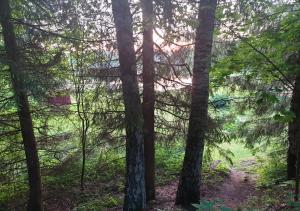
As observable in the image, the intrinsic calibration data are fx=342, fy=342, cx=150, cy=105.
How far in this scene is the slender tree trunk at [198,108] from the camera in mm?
7418

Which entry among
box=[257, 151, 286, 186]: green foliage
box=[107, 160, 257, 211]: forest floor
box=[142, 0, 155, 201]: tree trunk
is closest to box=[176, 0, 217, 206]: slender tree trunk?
box=[107, 160, 257, 211]: forest floor

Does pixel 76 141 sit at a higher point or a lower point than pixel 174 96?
lower

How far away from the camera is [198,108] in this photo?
783 centimetres

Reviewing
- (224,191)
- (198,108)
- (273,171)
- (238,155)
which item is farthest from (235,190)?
(238,155)

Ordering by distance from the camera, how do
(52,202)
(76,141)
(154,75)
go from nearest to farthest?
1. (154,75)
2. (52,202)
3. (76,141)

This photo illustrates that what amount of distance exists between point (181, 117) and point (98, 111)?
2.22 meters

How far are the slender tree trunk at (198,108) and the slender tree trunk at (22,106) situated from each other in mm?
3702

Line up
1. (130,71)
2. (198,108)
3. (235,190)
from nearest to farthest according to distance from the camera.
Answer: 1. (130,71)
2. (198,108)
3. (235,190)

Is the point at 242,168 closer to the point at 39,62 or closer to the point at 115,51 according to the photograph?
the point at 115,51

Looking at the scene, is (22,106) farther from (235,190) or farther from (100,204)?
(235,190)

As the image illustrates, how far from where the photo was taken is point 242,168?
48.1 ft

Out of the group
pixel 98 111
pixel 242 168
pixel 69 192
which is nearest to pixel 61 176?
pixel 69 192

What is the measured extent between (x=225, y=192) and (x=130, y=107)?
5.31 metres

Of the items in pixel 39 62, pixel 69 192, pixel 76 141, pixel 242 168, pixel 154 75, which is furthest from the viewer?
pixel 242 168
